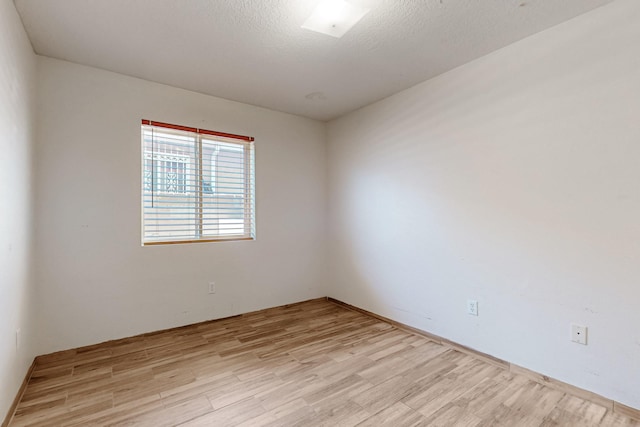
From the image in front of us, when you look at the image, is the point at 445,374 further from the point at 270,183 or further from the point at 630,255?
the point at 270,183

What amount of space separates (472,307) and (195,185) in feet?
9.52

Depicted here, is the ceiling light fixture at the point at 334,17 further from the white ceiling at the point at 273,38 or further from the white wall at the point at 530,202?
the white wall at the point at 530,202

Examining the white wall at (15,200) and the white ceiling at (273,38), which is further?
the white ceiling at (273,38)

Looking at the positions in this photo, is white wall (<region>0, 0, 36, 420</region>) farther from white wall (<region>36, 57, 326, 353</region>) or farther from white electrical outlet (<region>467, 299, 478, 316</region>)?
white electrical outlet (<region>467, 299, 478, 316</region>)

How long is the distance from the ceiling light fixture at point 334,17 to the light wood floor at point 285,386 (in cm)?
245

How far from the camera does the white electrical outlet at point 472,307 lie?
2.49 meters

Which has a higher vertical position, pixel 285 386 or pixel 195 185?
pixel 195 185

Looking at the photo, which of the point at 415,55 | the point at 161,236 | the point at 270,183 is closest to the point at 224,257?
the point at 161,236

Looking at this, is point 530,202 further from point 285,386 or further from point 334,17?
point 285,386

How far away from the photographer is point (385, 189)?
10.8 ft

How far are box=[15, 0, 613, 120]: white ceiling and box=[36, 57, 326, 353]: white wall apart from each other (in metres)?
0.27

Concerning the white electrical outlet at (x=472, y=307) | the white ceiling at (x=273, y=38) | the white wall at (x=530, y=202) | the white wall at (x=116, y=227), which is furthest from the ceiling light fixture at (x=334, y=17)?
the white electrical outlet at (x=472, y=307)

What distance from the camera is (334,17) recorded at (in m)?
1.94

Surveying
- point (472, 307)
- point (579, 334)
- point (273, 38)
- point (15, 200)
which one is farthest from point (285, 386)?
point (273, 38)
